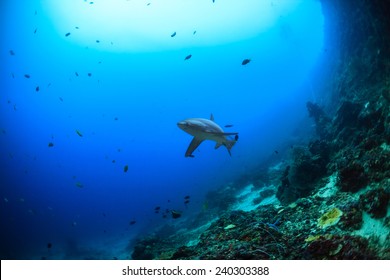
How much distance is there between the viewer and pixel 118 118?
133 m

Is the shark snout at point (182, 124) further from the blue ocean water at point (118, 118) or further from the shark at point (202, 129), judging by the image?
the blue ocean water at point (118, 118)

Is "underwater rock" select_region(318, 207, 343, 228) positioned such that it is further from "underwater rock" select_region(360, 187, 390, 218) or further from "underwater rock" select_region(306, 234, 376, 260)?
"underwater rock" select_region(306, 234, 376, 260)

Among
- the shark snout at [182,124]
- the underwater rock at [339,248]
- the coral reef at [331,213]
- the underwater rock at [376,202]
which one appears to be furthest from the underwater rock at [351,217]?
the shark snout at [182,124]

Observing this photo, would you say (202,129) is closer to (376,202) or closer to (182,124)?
(182,124)

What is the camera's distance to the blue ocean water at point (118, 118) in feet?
150

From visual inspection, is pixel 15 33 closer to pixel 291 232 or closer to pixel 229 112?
pixel 291 232

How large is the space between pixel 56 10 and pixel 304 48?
12588 centimetres

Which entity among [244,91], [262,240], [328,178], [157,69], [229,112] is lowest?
[262,240]

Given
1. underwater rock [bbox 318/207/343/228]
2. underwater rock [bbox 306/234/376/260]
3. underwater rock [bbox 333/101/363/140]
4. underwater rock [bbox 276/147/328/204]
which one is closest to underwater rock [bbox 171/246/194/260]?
underwater rock [bbox 306/234/376/260]

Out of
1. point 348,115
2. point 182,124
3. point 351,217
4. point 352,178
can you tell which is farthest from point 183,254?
point 348,115

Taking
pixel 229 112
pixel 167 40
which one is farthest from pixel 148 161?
pixel 167 40

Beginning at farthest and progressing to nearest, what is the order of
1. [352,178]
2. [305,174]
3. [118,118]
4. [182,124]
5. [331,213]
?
[118,118]
[305,174]
[352,178]
[331,213]
[182,124]

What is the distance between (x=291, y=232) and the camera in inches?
209

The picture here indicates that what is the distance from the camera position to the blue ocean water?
4559 cm
